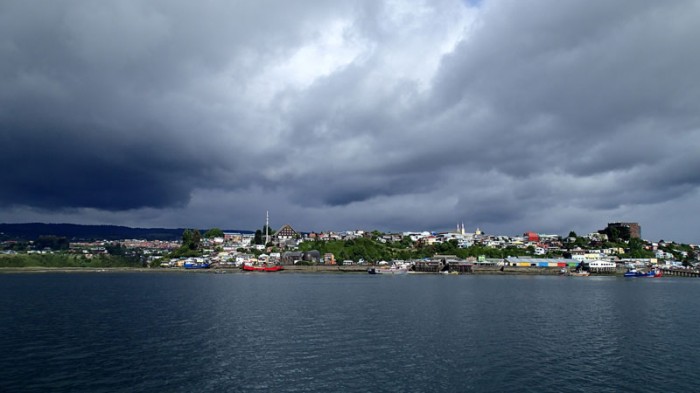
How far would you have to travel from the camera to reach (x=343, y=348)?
102 ft

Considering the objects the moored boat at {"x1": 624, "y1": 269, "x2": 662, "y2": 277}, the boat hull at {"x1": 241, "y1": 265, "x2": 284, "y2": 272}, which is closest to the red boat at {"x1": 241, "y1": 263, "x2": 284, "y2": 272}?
the boat hull at {"x1": 241, "y1": 265, "x2": 284, "y2": 272}

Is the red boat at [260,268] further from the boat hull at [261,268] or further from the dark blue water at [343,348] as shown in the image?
the dark blue water at [343,348]

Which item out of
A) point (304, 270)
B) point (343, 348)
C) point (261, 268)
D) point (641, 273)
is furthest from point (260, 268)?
point (641, 273)

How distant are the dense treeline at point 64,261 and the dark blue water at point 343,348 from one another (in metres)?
133

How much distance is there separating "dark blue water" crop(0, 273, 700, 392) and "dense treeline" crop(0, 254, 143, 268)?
13296 cm

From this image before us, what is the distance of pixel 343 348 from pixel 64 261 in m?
185

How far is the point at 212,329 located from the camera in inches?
1512

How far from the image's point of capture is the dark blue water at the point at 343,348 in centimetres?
2345

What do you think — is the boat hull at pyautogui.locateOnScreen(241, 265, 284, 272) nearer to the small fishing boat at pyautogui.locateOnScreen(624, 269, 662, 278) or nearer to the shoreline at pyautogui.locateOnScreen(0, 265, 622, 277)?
the shoreline at pyautogui.locateOnScreen(0, 265, 622, 277)

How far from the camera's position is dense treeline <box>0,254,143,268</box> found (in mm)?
162625

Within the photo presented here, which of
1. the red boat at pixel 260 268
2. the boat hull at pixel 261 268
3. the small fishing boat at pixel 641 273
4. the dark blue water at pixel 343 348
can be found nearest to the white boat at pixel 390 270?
the boat hull at pixel 261 268

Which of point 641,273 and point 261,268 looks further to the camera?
point 261,268

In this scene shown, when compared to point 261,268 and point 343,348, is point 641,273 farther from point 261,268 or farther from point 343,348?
point 343,348

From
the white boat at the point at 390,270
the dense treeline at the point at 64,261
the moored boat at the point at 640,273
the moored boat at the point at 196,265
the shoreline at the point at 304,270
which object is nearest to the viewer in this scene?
the moored boat at the point at 640,273
